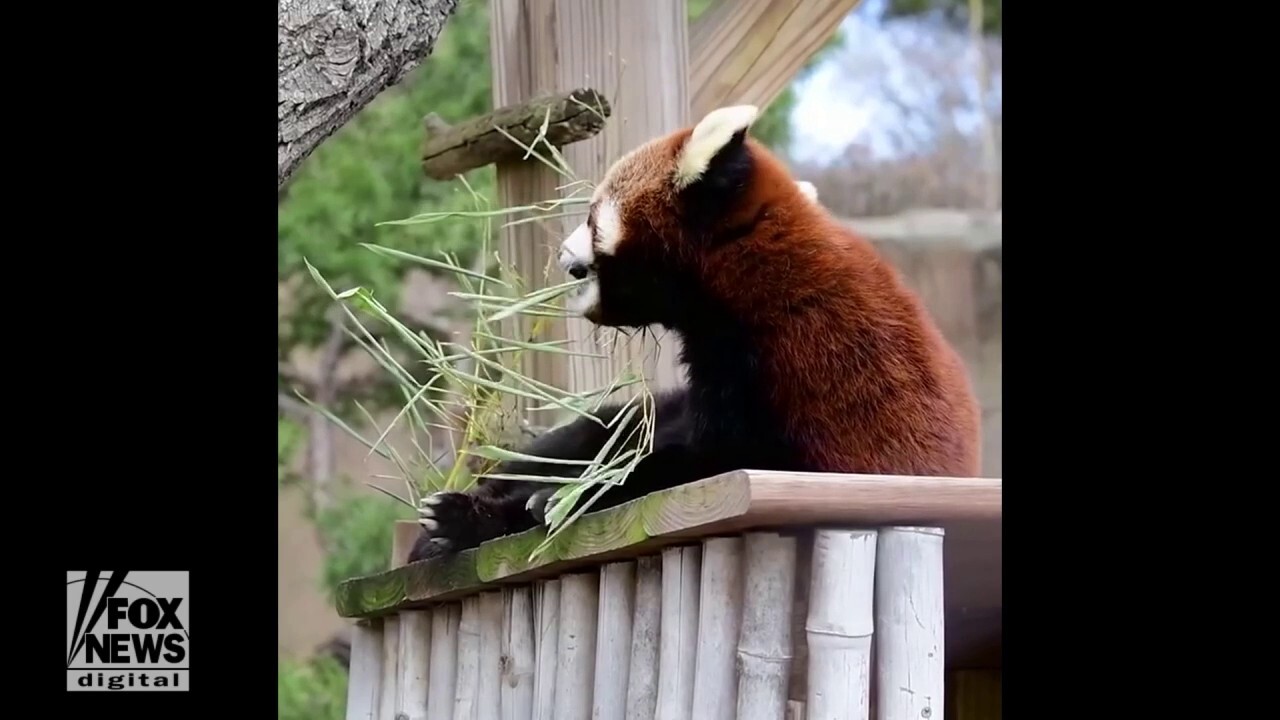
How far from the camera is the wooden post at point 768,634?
1.25 metres

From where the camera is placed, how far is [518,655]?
1567mm

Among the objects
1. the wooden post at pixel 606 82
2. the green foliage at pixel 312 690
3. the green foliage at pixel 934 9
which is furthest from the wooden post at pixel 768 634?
the green foliage at pixel 934 9

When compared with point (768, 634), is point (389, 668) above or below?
below

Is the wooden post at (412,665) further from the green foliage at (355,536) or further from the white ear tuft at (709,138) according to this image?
the green foliage at (355,536)

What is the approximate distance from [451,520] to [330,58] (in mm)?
631

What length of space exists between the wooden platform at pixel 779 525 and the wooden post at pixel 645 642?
0.09ft

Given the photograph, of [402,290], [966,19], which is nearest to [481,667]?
[402,290]

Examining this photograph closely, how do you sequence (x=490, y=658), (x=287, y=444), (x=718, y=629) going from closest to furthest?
(x=718, y=629) → (x=490, y=658) → (x=287, y=444)

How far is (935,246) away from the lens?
15.3 ft

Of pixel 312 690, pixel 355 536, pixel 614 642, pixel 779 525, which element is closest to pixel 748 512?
pixel 779 525

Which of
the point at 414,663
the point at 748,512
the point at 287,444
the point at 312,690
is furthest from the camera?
the point at 287,444

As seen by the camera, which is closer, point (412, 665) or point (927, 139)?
point (412, 665)

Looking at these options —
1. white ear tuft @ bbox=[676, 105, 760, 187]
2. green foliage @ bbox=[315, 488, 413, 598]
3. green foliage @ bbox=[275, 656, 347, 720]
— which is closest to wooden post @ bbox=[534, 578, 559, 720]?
white ear tuft @ bbox=[676, 105, 760, 187]
